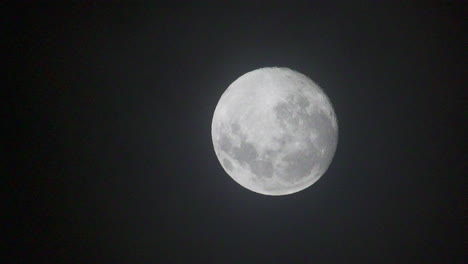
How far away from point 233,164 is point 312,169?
659mm

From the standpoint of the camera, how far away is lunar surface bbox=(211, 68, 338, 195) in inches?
133

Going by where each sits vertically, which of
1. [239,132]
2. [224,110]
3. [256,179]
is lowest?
[256,179]

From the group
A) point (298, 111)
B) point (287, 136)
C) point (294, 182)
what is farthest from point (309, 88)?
point (294, 182)

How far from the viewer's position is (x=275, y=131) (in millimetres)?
3352

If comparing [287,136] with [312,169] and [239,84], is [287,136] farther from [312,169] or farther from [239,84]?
[239,84]

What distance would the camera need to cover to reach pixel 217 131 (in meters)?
3.75

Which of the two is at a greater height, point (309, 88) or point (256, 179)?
point (309, 88)

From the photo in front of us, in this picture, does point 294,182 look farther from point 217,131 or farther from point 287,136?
point 217,131

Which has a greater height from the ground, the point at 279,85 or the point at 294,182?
the point at 279,85

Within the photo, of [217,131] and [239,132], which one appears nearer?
[239,132]

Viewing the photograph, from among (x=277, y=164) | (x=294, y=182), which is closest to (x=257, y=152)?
(x=277, y=164)

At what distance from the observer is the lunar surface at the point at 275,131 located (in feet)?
11.1

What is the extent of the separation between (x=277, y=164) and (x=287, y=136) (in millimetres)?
248

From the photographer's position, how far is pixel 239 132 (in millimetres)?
3477
